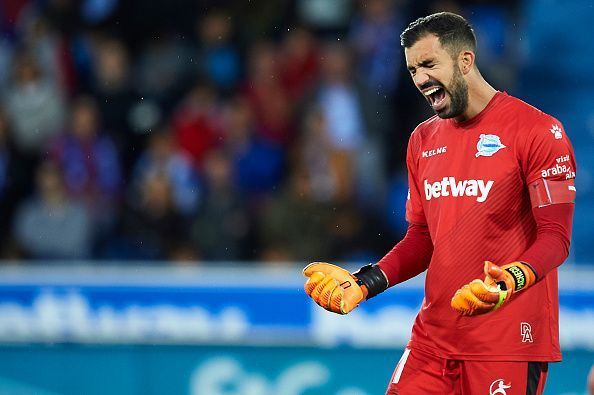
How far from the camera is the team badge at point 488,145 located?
408cm

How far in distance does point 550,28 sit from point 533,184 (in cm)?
590

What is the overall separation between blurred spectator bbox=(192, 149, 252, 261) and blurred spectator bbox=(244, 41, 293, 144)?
2.23 ft

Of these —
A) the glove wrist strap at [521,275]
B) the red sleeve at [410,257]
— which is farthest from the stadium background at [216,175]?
the glove wrist strap at [521,275]

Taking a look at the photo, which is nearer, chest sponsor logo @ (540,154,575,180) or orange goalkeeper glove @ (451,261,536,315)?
orange goalkeeper glove @ (451,261,536,315)

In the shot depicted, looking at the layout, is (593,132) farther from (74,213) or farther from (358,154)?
(74,213)

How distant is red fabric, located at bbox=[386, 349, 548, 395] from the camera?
404cm

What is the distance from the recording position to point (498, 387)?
13.2ft

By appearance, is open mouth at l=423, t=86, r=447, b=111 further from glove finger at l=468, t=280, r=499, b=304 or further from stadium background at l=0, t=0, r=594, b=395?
stadium background at l=0, t=0, r=594, b=395

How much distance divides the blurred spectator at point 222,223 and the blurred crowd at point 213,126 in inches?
0.5

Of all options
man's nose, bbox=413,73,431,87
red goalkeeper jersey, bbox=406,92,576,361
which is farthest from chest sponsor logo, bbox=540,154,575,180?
man's nose, bbox=413,73,431,87

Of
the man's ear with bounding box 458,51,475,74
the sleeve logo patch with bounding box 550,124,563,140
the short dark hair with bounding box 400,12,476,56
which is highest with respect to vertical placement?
the short dark hair with bounding box 400,12,476,56

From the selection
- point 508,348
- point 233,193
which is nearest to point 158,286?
point 233,193

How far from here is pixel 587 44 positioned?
945 centimetres

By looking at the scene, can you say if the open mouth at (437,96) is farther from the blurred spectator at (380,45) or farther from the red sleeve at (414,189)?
the blurred spectator at (380,45)
